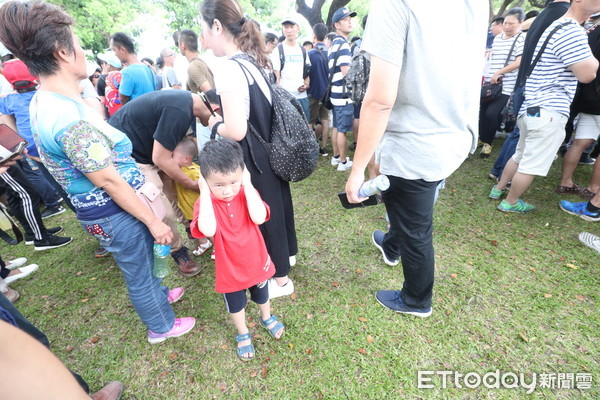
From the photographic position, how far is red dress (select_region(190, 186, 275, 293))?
1.68 meters

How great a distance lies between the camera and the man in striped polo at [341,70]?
4.43 metres

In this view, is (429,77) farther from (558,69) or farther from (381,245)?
(558,69)

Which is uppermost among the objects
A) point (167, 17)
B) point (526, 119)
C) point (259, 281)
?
point (167, 17)

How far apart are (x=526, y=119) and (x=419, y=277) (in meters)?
2.40

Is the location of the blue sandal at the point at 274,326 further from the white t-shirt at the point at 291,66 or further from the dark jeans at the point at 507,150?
the white t-shirt at the point at 291,66

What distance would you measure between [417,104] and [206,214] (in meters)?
1.34

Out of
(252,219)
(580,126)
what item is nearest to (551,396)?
(252,219)

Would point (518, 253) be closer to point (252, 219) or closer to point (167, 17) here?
point (252, 219)

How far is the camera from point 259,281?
1.86 meters

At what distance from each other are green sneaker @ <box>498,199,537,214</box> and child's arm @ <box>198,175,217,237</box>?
3762mm

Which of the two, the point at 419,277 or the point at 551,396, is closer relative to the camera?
the point at 551,396

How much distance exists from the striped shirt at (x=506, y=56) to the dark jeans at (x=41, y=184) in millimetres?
7608

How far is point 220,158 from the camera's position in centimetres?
154

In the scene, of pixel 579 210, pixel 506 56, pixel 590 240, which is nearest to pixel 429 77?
pixel 590 240
